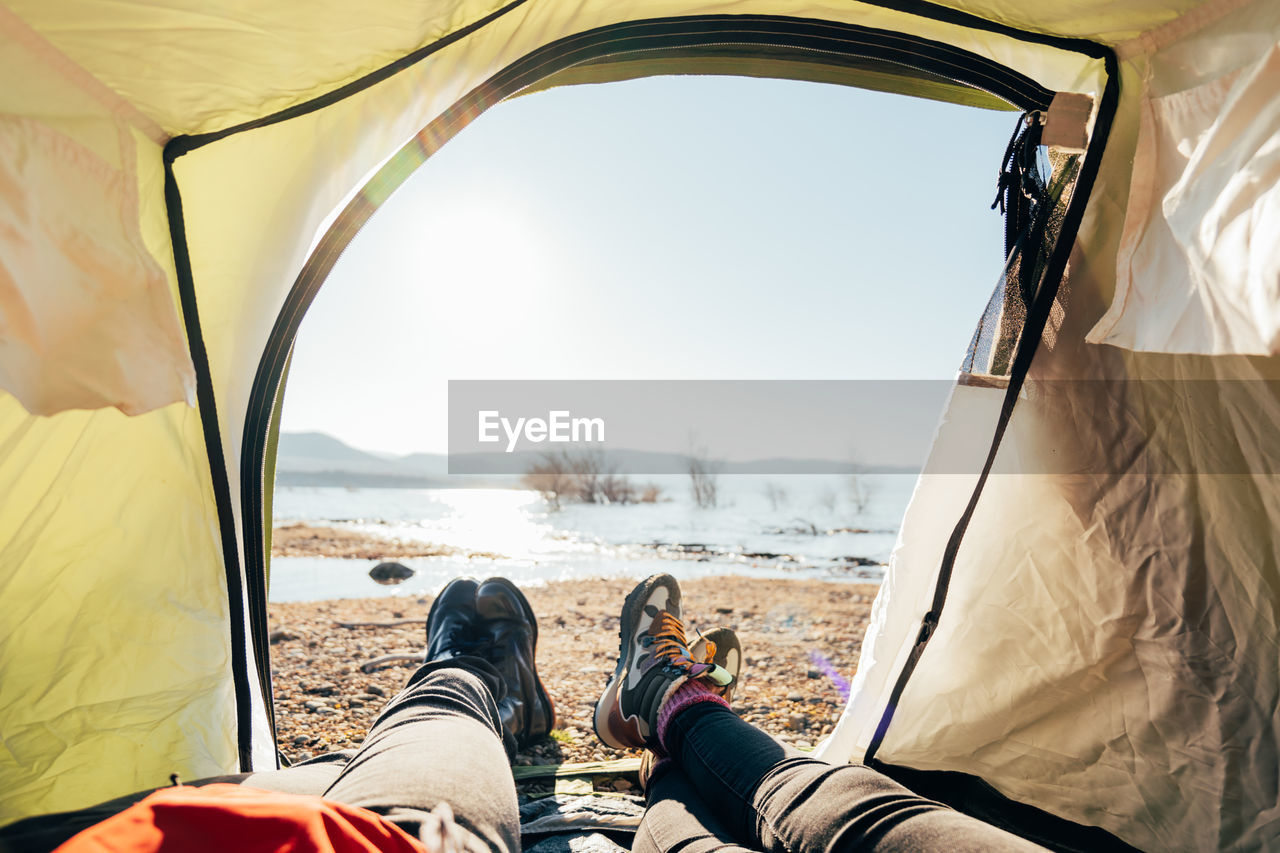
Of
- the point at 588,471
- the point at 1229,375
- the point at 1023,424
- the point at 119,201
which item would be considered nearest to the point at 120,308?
the point at 119,201

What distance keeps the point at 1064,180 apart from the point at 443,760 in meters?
1.65

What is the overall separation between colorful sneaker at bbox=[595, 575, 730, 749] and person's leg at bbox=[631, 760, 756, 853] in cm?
32

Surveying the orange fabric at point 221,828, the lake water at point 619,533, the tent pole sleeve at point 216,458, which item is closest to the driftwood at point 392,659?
the lake water at point 619,533

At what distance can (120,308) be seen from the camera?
2.54ft

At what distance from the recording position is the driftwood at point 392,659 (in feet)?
7.99

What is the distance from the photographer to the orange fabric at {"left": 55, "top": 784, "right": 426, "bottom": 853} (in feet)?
1.77

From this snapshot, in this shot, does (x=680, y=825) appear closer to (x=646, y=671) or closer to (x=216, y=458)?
(x=646, y=671)

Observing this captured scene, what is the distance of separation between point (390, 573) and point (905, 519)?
4.63 m

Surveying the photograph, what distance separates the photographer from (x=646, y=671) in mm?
1853

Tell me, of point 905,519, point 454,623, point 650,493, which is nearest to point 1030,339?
point 905,519

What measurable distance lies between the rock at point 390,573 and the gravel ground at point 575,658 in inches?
41.2

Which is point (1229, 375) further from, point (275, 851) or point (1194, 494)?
point (275, 851)

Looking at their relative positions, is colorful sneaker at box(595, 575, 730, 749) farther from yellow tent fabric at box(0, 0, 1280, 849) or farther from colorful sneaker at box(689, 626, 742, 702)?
yellow tent fabric at box(0, 0, 1280, 849)

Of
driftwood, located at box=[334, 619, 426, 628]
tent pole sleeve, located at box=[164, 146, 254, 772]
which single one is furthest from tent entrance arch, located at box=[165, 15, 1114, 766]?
driftwood, located at box=[334, 619, 426, 628]
